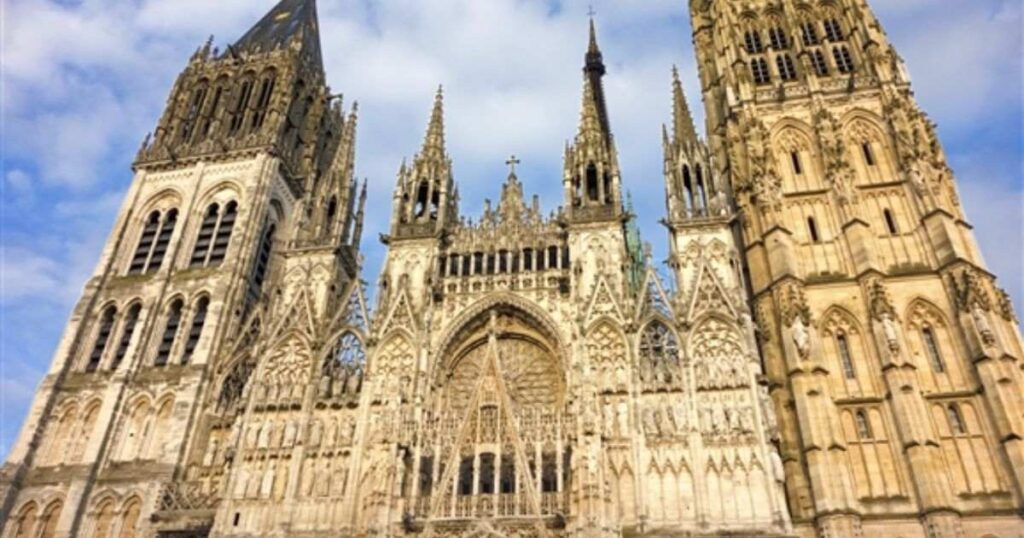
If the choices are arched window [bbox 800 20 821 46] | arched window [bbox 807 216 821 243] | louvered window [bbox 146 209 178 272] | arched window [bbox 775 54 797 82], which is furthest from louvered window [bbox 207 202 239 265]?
arched window [bbox 800 20 821 46]

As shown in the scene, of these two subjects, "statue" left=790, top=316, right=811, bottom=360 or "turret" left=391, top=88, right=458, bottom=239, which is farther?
"turret" left=391, top=88, right=458, bottom=239

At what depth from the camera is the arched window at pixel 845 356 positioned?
904 inches

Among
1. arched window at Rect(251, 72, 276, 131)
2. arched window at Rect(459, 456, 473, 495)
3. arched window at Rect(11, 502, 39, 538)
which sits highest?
arched window at Rect(251, 72, 276, 131)

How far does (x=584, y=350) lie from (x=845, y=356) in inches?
329

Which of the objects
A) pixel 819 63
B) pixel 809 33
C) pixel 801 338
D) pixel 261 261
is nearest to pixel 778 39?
pixel 809 33

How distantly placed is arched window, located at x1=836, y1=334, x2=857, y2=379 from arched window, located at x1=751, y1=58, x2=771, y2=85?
1288 cm

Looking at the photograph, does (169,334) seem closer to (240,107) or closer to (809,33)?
(240,107)

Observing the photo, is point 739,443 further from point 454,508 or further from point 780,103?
point 780,103

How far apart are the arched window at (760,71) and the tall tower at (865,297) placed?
0.06 meters

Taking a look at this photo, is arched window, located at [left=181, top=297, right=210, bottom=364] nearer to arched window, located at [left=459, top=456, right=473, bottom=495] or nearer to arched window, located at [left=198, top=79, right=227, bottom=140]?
arched window, located at [left=198, top=79, right=227, bottom=140]

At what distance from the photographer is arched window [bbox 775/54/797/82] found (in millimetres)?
31281

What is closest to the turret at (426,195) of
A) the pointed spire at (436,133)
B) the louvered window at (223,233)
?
the pointed spire at (436,133)

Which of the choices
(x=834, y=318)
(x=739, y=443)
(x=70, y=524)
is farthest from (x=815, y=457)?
(x=70, y=524)

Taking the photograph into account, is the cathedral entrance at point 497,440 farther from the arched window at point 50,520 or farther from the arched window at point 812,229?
the arched window at point 50,520
